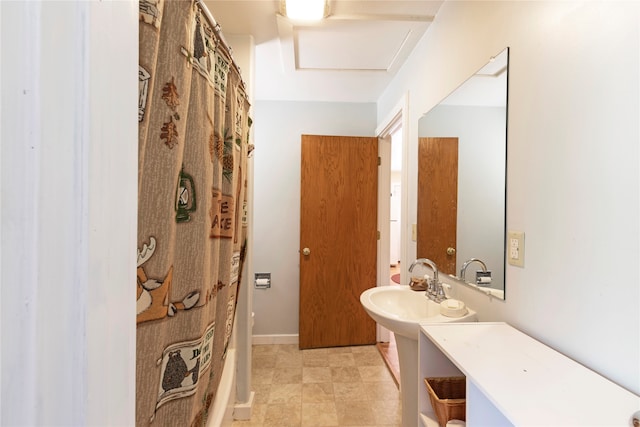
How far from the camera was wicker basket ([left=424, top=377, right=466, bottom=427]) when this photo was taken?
0.85 metres

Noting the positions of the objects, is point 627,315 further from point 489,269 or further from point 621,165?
point 489,269

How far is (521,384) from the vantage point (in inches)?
23.9

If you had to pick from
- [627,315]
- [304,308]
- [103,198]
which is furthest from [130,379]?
[304,308]

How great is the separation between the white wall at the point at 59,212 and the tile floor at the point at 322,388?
1.62 metres

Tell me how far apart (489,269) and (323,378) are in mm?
1523

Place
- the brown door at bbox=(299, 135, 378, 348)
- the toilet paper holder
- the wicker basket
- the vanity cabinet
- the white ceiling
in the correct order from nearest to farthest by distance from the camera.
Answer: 1. the vanity cabinet
2. the wicker basket
3. the white ceiling
4. the brown door at bbox=(299, 135, 378, 348)
5. the toilet paper holder

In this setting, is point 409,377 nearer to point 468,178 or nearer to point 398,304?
point 398,304

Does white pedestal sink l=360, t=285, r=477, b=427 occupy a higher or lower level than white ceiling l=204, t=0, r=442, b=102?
lower

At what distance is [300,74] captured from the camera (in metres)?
2.07

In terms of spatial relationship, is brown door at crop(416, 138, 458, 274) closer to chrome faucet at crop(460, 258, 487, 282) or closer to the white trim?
chrome faucet at crop(460, 258, 487, 282)

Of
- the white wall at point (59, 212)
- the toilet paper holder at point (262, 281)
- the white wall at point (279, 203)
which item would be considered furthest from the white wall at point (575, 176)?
the toilet paper holder at point (262, 281)

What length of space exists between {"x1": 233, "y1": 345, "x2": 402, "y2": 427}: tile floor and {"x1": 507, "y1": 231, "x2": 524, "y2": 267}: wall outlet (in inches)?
50.1

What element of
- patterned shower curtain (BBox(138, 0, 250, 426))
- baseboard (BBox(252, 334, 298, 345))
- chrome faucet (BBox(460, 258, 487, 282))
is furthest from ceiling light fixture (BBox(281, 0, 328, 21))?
baseboard (BBox(252, 334, 298, 345))

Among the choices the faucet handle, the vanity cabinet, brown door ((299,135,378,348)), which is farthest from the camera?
brown door ((299,135,378,348))
